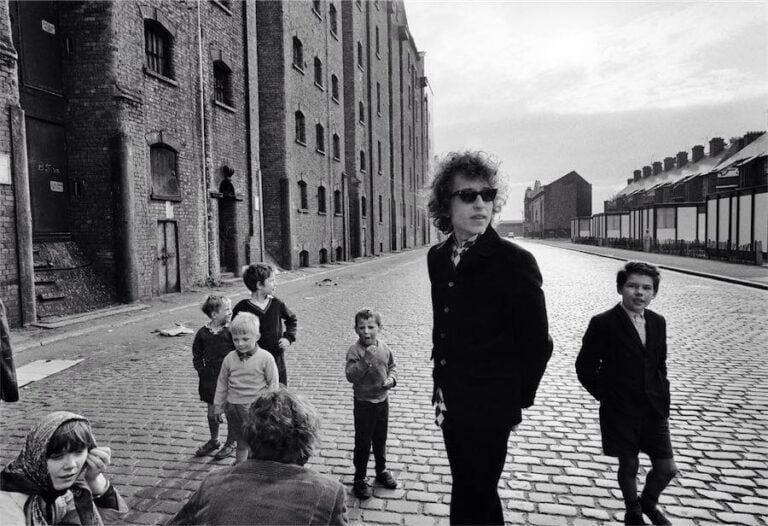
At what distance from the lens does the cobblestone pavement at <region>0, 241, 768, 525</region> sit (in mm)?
3170

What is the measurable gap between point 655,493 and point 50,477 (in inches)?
118

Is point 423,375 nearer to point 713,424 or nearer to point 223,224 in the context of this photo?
point 713,424

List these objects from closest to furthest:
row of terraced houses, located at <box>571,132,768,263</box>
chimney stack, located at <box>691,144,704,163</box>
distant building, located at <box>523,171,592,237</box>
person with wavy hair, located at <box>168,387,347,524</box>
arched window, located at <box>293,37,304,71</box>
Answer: person with wavy hair, located at <box>168,387,347,524</box> < row of terraced houses, located at <box>571,132,768,263</box> < arched window, located at <box>293,37,304,71</box> < chimney stack, located at <box>691,144,704,163</box> < distant building, located at <box>523,171,592,237</box>

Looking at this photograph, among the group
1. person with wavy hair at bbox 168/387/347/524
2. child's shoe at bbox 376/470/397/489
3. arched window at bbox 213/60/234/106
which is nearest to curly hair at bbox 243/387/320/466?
person with wavy hair at bbox 168/387/347/524

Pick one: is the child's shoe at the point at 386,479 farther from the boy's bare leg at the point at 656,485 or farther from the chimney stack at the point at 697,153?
the chimney stack at the point at 697,153

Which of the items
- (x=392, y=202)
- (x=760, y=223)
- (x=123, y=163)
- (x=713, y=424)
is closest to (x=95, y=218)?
(x=123, y=163)

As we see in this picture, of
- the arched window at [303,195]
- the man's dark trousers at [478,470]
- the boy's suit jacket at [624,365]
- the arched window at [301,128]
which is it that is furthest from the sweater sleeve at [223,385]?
the arched window at [301,128]

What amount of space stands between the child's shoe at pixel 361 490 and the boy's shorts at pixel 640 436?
4.88 ft

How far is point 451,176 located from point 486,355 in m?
0.87

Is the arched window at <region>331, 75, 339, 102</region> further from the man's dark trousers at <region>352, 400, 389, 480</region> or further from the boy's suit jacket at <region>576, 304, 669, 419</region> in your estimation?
the boy's suit jacket at <region>576, 304, 669, 419</region>

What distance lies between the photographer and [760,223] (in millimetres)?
20109

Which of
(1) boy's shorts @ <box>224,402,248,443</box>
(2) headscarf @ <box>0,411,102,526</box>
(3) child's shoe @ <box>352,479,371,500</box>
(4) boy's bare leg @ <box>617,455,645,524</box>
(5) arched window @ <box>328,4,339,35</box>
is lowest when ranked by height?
(3) child's shoe @ <box>352,479,371,500</box>

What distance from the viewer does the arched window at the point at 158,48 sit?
13.7 metres

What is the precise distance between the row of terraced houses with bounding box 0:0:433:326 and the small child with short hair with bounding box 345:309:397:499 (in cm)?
861
